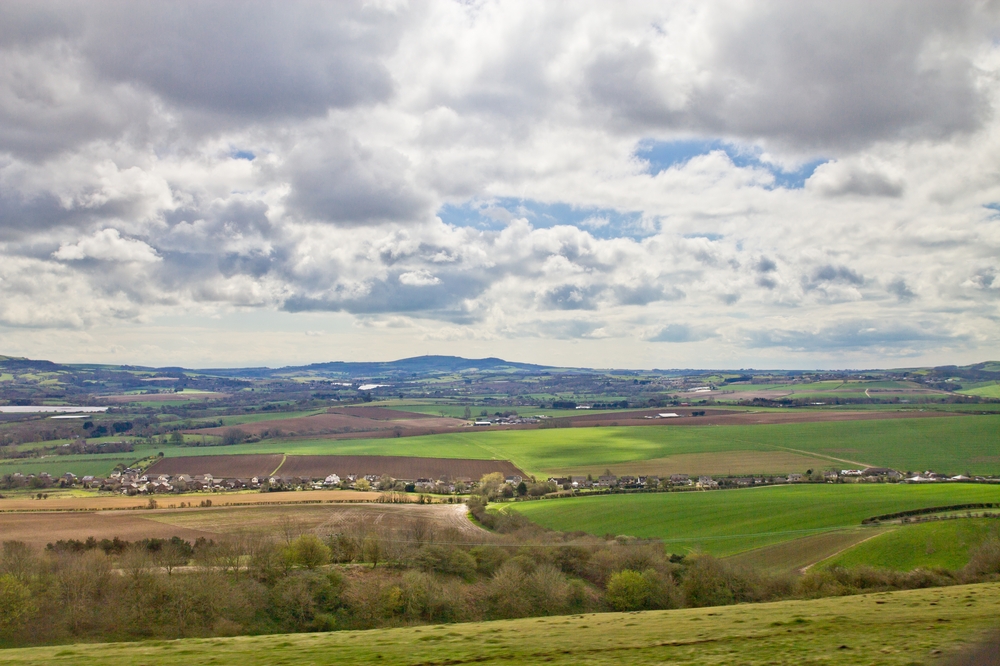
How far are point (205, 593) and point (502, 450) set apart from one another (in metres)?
92.9

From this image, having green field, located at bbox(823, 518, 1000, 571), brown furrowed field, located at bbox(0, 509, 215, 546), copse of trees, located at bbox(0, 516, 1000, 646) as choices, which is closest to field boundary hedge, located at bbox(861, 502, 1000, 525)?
green field, located at bbox(823, 518, 1000, 571)

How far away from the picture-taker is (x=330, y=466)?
118250mm

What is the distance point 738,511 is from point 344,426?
126 meters

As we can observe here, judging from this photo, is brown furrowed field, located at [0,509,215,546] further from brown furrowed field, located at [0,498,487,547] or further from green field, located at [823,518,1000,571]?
green field, located at [823,518,1000,571]

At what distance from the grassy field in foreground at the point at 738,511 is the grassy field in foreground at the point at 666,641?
99.2ft

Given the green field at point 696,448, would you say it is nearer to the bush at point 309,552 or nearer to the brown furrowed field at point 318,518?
the brown furrowed field at point 318,518

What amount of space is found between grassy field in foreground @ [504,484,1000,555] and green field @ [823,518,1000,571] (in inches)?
284

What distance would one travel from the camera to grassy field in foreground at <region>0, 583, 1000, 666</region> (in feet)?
71.2

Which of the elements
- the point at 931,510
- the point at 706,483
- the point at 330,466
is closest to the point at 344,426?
the point at 330,466

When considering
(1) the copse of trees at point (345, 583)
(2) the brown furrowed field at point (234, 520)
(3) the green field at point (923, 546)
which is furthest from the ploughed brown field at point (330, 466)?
(3) the green field at point (923, 546)

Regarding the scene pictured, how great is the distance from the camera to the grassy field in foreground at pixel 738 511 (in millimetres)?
64562

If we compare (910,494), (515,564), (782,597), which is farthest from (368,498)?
(910,494)

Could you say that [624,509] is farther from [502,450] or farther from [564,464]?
[502,450]

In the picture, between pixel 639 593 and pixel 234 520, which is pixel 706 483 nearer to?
pixel 639 593
